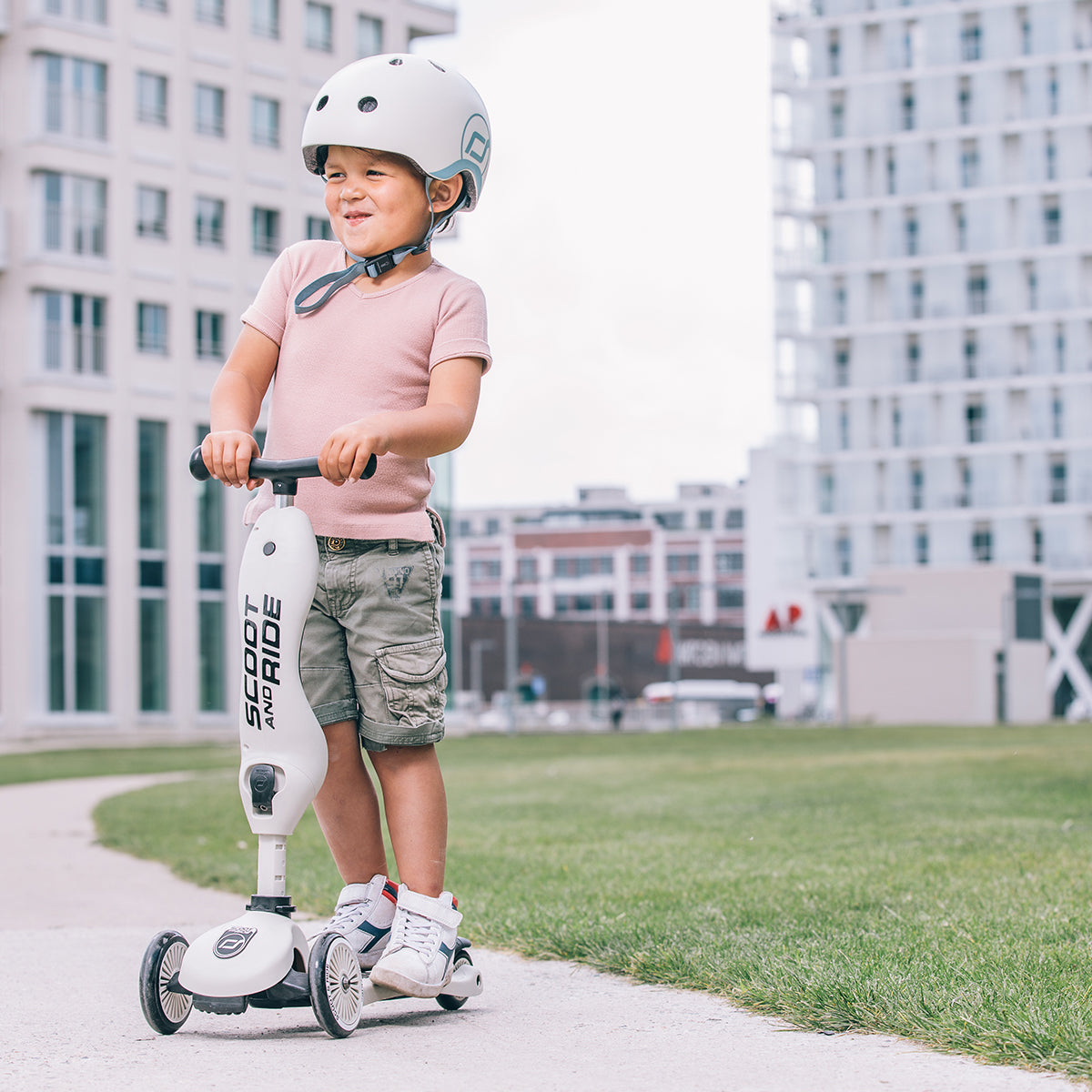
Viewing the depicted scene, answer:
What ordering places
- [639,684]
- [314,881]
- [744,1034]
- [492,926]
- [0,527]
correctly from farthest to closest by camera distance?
[639,684]
[0,527]
[314,881]
[492,926]
[744,1034]

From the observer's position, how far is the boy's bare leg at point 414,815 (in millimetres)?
3691

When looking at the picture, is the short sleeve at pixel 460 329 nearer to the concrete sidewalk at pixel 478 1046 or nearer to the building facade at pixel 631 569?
the concrete sidewalk at pixel 478 1046

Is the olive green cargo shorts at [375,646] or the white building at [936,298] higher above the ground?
the white building at [936,298]

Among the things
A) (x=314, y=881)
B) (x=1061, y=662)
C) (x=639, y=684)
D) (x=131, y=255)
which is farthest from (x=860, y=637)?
(x=314, y=881)

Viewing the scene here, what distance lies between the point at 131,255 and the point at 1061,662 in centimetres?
4709

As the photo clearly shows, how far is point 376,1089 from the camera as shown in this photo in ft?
9.27

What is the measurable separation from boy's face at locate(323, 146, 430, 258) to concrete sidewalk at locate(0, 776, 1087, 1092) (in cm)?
168

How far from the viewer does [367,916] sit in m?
3.80

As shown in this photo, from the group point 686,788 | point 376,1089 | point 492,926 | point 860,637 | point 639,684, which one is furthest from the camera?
point 639,684

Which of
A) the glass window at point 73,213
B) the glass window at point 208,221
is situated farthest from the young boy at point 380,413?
the glass window at point 208,221

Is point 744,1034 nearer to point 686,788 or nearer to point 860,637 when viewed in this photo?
point 686,788

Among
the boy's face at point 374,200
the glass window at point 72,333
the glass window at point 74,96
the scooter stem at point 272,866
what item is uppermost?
the glass window at point 74,96

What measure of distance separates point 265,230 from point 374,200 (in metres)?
40.0

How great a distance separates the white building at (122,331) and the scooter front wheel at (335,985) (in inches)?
1383
